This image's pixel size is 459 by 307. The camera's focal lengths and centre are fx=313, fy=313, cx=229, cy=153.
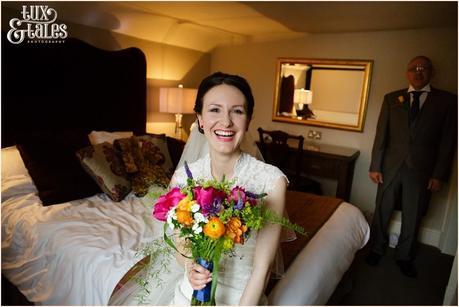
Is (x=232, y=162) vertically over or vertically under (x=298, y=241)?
over

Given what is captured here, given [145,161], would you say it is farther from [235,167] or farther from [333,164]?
[333,164]

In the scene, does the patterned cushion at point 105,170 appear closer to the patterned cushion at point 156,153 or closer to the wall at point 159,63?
the patterned cushion at point 156,153

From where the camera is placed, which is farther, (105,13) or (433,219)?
(433,219)

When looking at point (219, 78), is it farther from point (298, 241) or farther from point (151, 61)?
point (151, 61)

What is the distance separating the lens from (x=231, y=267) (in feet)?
3.84

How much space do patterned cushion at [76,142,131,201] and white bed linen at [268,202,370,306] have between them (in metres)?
1.25

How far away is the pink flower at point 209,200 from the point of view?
0.84m

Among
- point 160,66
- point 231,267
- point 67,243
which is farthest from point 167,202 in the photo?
point 160,66

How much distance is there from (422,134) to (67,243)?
281 cm

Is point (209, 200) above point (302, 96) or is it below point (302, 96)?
below

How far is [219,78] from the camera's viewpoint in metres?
1.13

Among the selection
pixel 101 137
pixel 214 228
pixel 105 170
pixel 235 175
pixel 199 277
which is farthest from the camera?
pixel 101 137

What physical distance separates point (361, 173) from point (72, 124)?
304 centimetres

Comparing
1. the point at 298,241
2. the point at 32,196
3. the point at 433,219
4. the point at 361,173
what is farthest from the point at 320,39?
the point at 32,196
